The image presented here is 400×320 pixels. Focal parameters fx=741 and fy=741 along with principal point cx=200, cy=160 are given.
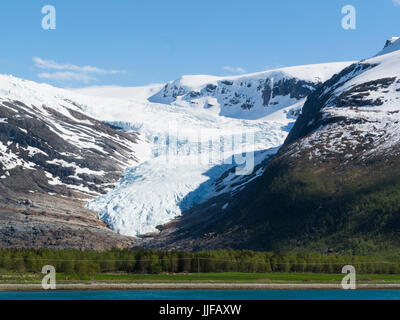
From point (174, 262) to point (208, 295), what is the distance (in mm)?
25490

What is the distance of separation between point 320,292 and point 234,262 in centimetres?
2389

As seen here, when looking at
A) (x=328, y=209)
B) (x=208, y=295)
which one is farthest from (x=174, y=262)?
(x=328, y=209)

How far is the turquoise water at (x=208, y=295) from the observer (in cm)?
8956

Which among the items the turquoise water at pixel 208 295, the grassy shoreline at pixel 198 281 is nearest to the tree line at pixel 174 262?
the grassy shoreline at pixel 198 281

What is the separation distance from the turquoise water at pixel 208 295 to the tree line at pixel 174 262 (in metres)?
16.5

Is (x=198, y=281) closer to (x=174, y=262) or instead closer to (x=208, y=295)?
(x=208, y=295)

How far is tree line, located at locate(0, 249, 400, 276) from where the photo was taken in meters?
112

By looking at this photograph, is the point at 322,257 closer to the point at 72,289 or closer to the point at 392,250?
the point at 392,250

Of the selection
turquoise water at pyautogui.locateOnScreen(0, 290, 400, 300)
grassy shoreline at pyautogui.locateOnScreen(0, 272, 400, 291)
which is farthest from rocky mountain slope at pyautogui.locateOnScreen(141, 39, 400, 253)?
turquoise water at pyautogui.locateOnScreen(0, 290, 400, 300)

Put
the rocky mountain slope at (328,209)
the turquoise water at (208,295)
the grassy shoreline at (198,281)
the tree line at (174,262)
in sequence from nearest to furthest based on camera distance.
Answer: the turquoise water at (208,295) < the grassy shoreline at (198,281) < the tree line at (174,262) < the rocky mountain slope at (328,209)

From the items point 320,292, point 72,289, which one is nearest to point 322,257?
point 320,292

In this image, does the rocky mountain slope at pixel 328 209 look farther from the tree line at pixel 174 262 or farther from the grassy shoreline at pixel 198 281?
the grassy shoreline at pixel 198 281

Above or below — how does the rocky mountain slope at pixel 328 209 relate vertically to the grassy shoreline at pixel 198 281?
above

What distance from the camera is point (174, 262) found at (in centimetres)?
12006
